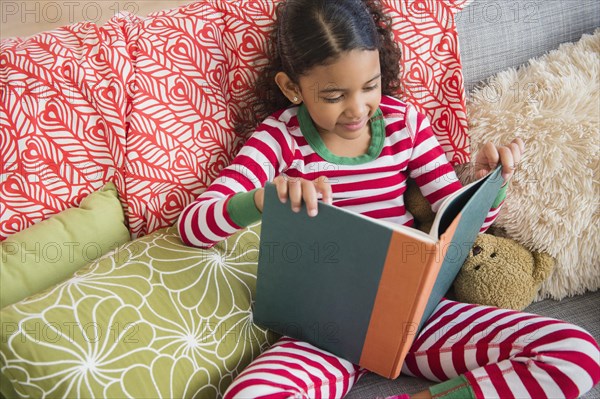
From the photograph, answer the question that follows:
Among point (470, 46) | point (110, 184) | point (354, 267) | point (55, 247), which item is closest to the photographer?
point (354, 267)

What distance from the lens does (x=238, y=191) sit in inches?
37.1

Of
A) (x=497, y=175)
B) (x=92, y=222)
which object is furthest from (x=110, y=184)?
(x=497, y=175)

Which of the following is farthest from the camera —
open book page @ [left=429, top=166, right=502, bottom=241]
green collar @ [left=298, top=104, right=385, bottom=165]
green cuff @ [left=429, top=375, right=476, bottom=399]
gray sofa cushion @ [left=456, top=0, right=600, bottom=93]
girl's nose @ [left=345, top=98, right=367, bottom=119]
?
gray sofa cushion @ [left=456, top=0, right=600, bottom=93]

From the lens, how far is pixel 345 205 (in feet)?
3.33

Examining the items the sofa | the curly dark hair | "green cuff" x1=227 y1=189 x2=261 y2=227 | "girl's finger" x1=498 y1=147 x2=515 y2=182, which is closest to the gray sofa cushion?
the sofa

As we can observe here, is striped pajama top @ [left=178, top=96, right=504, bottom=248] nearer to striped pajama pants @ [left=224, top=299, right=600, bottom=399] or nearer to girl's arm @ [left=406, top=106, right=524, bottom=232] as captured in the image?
girl's arm @ [left=406, top=106, right=524, bottom=232]

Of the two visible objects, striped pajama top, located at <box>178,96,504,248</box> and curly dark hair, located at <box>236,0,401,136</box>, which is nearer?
curly dark hair, located at <box>236,0,401,136</box>

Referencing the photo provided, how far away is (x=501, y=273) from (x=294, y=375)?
0.43 meters

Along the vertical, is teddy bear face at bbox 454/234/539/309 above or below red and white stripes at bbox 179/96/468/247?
below

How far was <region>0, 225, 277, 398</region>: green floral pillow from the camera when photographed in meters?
0.73

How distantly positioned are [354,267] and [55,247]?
48 cm

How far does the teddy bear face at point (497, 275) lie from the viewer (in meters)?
0.99

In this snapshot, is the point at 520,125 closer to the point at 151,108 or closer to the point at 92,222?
the point at 151,108

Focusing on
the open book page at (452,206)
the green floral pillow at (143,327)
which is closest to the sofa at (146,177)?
the green floral pillow at (143,327)
